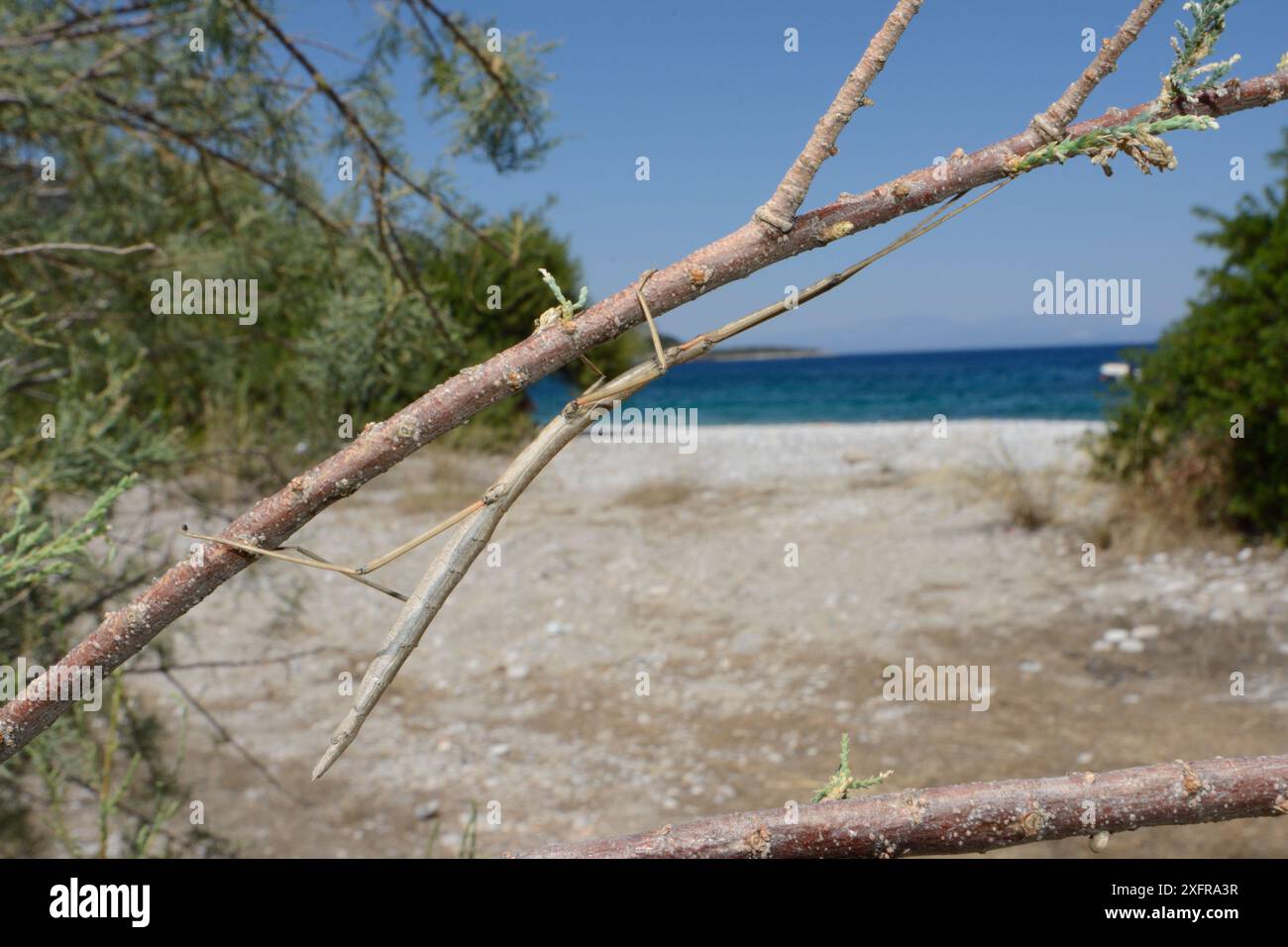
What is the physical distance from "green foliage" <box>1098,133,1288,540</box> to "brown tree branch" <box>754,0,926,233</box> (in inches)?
246

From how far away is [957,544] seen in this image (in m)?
7.14

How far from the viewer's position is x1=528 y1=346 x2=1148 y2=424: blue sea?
104ft

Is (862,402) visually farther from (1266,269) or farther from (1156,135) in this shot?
(1156,135)

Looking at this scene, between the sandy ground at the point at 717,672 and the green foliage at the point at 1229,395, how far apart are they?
1.30 feet

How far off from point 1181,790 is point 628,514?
27.5 ft

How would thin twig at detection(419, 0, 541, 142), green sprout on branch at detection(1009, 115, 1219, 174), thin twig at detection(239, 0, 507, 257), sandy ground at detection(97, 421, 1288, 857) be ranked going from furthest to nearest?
1. sandy ground at detection(97, 421, 1288, 857)
2. thin twig at detection(419, 0, 541, 142)
3. thin twig at detection(239, 0, 507, 257)
4. green sprout on branch at detection(1009, 115, 1219, 174)

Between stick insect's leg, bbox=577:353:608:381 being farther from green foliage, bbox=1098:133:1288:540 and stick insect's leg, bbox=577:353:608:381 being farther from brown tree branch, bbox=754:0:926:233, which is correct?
green foliage, bbox=1098:133:1288:540

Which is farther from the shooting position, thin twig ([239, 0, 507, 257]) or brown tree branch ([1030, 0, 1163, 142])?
thin twig ([239, 0, 507, 257])

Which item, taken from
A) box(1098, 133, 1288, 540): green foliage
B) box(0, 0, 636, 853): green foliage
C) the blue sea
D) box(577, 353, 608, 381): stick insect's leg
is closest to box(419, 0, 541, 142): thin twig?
box(0, 0, 636, 853): green foliage

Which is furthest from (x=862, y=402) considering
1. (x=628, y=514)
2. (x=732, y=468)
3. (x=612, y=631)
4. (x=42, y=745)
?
(x=42, y=745)

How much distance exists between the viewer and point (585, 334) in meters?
0.68

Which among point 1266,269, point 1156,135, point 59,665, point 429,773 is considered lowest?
point 429,773

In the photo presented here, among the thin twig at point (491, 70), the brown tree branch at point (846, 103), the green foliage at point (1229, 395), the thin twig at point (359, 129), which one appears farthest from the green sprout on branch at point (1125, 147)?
the green foliage at point (1229, 395)
